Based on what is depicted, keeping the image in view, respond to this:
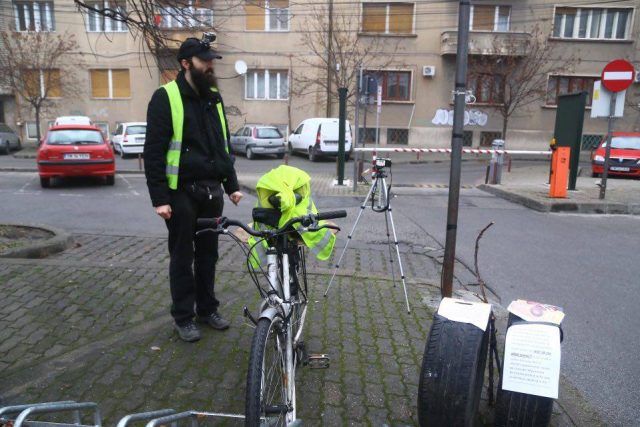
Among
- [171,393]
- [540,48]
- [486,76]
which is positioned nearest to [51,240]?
[171,393]

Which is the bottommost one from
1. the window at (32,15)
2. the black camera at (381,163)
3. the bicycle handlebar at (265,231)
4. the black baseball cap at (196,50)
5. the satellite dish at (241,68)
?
the bicycle handlebar at (265,231)

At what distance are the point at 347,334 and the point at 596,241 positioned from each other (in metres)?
5.84

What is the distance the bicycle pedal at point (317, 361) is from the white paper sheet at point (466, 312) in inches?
39.0

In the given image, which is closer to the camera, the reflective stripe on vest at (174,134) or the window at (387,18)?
the reflective stripe on vest at (174,134)

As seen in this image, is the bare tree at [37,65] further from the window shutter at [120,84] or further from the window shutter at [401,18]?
the window shutter at [401,18]

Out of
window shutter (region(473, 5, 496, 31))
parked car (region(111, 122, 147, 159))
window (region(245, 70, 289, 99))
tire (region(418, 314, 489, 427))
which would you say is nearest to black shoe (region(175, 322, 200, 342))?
tire (region(418, 314, 489, 427))

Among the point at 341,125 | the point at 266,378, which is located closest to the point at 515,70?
the point at 341,125

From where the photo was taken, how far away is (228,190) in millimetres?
4141

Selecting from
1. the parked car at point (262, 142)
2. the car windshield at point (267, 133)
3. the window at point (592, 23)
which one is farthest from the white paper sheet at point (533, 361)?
the window at point (592, 23)

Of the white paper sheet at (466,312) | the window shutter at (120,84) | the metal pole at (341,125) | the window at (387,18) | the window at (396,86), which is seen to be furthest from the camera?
the window shutter at (120,84)

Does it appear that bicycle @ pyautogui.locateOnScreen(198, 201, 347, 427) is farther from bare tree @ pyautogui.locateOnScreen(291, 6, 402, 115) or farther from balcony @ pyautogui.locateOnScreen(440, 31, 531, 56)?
balcony @ pyautogui.locateOnScreen(440, 31, 531, 56)

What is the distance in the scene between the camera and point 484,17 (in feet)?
93.1

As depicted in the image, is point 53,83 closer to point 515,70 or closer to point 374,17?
Answer: point 374,17

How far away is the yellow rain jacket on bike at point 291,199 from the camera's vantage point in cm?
300
